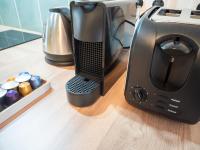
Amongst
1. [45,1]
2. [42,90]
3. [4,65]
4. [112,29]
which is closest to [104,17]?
[112,29]

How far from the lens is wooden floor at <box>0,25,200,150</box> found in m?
0.39

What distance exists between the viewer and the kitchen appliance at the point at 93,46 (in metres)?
0.44

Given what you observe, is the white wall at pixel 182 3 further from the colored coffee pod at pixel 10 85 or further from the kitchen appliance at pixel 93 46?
the colored coffee pod at pixel 10 85

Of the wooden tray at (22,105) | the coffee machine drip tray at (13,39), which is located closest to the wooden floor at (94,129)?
the wooden tray at (22,105)

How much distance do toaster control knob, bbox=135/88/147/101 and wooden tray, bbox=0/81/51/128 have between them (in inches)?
12.5

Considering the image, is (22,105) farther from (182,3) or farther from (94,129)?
(182,3)

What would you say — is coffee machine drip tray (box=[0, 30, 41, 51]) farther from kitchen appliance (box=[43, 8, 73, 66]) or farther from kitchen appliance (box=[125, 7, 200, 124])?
kitchen appliance (box=[125, 7, 200, 124])

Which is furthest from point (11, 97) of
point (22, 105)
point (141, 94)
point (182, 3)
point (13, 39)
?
point (182, 3)

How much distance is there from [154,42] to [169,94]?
0.14 m

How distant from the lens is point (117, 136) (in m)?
0.41

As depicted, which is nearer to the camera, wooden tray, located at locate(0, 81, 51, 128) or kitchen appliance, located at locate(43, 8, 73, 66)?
wooden tray, located at locate(0, 81, 51, 128)

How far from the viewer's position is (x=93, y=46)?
1.62 feet

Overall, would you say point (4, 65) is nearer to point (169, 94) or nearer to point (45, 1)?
point (45, 1)

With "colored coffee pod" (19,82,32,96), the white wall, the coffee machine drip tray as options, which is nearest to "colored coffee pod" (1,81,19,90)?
"colored coffee pod" (19,82,32,96)
